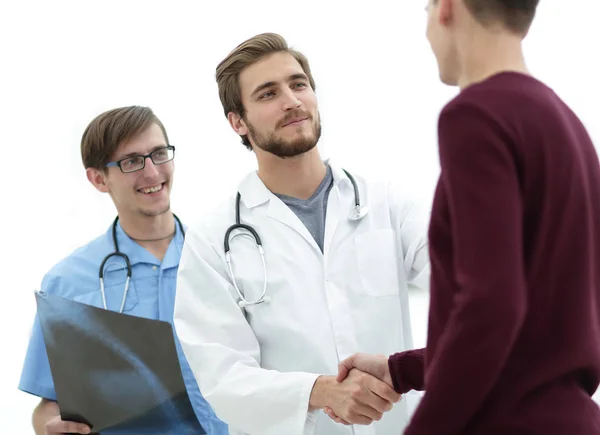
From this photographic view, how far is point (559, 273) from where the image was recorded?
0.75 m

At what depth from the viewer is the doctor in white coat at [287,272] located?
59.1 inches

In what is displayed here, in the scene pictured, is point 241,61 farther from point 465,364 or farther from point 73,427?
point 465,364

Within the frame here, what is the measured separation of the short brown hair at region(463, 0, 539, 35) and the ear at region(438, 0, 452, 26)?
0.02 meters

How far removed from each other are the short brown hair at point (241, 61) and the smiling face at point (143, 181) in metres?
0.39

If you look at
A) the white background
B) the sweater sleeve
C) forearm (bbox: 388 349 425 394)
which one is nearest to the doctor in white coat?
forearm (bbox: 388 349 425 394)

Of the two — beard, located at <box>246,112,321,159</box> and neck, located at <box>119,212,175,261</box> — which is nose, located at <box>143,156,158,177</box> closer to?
neck, located at <box>119,212,175,261</box>

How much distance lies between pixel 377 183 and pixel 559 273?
100 centimetres

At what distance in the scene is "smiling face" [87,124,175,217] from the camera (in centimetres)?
210

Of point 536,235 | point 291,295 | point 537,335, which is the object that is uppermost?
point 536,235

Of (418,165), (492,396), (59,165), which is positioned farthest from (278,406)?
(59,165)

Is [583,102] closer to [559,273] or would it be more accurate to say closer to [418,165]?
[418,165]

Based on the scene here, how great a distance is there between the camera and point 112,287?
2049 mm

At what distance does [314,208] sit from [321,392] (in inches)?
20.2

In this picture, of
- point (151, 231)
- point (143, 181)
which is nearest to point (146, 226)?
point (151, 231)
